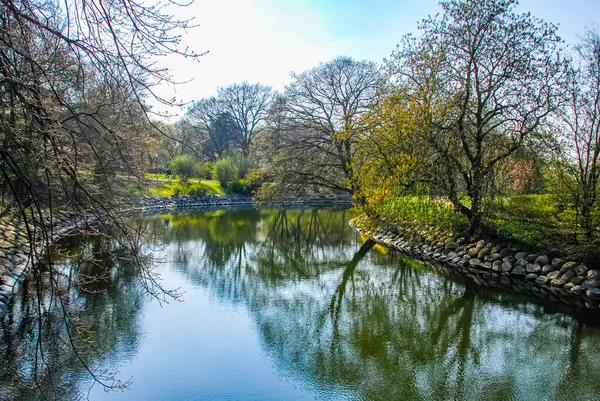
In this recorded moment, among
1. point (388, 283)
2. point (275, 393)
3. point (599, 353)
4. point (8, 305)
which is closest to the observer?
point (275, 393)

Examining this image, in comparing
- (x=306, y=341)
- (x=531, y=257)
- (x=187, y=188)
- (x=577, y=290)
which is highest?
(x=187, y=188)

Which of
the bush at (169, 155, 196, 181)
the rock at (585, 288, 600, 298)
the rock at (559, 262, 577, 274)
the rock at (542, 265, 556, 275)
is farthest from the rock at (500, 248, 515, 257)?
the bush at (169, 155, 196, 181)

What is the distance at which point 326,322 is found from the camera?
28.3ft

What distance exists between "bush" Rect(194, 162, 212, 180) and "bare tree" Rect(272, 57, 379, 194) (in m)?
19.6

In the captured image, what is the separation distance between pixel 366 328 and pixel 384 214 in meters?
7.98

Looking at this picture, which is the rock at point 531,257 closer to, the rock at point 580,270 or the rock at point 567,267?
the rock at point 567,267

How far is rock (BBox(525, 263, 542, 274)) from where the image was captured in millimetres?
11141

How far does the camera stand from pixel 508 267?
11812mm

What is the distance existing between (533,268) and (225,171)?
3089 cm

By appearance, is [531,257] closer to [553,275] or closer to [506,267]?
[506,267]

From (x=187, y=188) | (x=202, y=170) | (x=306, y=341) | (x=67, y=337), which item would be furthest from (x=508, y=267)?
(x=202, y=170)

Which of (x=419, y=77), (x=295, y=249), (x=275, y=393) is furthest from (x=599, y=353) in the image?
(x=295, y=249)

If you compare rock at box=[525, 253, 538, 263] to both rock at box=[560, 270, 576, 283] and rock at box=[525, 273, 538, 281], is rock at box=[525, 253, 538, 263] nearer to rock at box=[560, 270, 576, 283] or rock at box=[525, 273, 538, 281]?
rock at box=[525, 273, 538, 281]

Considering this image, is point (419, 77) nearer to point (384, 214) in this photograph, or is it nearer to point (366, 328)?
point (384, 214)
